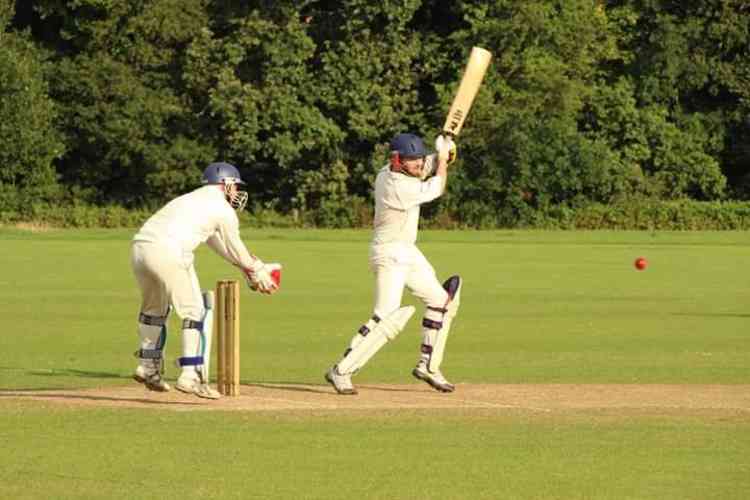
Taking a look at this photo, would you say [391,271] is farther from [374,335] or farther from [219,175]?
[219,175]

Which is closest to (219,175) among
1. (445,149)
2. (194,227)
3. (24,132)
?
(194,227)

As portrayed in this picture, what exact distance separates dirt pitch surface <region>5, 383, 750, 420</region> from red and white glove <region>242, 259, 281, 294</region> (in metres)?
0.83

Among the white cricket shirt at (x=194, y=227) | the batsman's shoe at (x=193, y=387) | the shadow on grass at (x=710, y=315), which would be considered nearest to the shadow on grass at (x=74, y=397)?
the batsman's shoe at (x=193, y=387)

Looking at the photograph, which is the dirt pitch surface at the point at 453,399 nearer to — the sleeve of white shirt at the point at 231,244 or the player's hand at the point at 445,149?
the sleeve of white shirt at the point at 231,244

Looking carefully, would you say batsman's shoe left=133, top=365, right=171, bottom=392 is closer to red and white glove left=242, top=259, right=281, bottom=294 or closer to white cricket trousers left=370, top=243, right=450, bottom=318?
red and white glove left=242, top=259, right=281, bottom=294

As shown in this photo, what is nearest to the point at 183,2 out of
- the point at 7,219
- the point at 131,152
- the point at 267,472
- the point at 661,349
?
the point at 131,152

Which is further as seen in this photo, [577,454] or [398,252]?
[398,252]

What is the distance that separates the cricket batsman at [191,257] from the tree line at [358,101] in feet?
137

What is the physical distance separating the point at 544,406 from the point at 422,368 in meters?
1.25

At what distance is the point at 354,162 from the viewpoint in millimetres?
57906

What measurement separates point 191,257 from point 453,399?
2227 millimetres

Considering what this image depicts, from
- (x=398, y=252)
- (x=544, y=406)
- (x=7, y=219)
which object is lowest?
(x=7, y=219)

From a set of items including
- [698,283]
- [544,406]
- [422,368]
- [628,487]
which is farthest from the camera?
[698,283]

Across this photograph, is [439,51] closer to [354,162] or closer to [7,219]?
[354,162]
